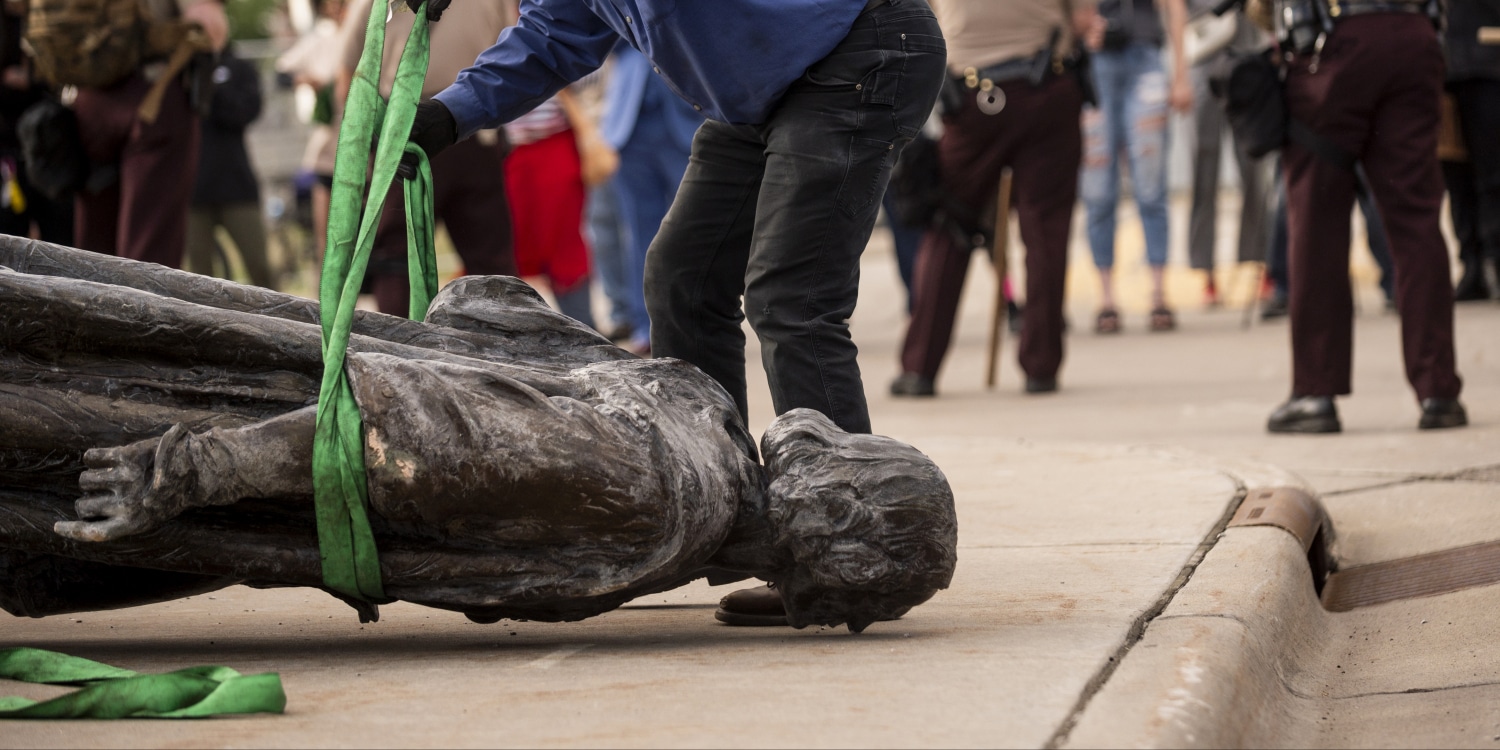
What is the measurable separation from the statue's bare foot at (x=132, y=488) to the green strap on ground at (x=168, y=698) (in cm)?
22

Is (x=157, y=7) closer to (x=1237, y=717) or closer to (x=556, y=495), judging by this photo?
(x=556, y=495)

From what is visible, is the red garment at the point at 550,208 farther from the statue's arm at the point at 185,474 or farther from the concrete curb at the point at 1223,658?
the statue's arm at the point at 185,474

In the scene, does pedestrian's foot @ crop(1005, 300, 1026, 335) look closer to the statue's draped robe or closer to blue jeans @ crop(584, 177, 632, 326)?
blue jeans @ crop(584, 177, 632, 326)

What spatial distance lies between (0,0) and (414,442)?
19.2 feet

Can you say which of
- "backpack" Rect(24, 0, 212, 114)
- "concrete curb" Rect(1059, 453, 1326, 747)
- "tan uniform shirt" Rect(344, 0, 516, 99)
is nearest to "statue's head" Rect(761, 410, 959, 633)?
"concrete curb" Rect(1059, 453, 1326, 747)

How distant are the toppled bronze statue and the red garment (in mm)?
5220

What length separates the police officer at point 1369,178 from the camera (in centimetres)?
538

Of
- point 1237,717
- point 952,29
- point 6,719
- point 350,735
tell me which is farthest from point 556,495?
point 952,29

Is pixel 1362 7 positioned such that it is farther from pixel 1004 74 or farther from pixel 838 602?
pixel 838 602

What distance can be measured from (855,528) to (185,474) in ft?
3.44

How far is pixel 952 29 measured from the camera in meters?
7.34

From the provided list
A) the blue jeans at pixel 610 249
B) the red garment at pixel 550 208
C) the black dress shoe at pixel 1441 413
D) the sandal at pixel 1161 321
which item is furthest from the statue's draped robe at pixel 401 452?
the sandal at pixel 1161 321

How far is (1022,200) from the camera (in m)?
7.47

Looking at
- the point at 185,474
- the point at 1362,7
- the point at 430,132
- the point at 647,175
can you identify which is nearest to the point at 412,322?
the point at 430,132
